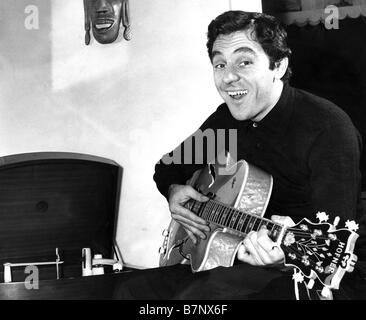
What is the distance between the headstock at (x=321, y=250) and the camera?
177 cm

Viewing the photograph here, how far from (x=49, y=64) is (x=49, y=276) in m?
0.90

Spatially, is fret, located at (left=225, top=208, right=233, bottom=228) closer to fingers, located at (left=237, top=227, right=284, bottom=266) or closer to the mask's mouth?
fingers, located at (left=237, top=227, right=284, bottom=266)

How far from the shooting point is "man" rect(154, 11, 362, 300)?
6.27ft

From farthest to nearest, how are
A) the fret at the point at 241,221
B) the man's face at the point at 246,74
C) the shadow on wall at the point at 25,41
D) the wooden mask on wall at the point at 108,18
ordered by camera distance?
the shadow on wall at the point at 25,41, the wooden mask on wall at the point at 108,18, the man's face at the point at 246,74, the fret at the point at 241,221

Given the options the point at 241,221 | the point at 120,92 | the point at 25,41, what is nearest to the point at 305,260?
the point at 241,221

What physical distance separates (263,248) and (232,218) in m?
0.18

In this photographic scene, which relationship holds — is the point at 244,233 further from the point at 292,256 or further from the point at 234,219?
the point at 292,256

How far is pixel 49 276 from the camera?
8.52ft

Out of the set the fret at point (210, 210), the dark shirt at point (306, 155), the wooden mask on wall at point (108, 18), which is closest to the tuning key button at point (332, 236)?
the dark shirt at point (306, 155)

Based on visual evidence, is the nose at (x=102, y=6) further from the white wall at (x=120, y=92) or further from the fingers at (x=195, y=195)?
the fingers at (x=195, y=195)

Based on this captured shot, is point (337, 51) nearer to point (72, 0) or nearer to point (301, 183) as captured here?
point (301, 183)

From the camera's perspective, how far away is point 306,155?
78.5 inches

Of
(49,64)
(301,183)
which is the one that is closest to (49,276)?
(49,64)
